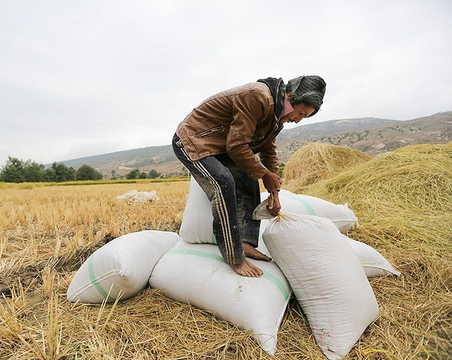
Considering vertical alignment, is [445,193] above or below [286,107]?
below

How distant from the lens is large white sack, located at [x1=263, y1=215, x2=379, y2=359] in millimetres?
1320

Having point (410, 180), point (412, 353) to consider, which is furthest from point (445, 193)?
point (412, 353)

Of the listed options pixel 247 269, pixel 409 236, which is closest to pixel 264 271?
pixel 247 269

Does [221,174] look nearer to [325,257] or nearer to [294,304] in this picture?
[325,257]

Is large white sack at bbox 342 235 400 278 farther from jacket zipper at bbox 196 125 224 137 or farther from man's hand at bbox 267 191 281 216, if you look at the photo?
jacket zipper at bbox 196 125 224 137

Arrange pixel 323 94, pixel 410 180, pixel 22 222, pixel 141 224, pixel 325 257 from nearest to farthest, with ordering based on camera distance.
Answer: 1. pixel 325 257
2. pixel 323 94
3. pixel 410 180
4. pixel 141 224
5. pixel 22 222

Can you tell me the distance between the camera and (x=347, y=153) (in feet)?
20.6

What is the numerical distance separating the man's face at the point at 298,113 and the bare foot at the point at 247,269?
0.93m

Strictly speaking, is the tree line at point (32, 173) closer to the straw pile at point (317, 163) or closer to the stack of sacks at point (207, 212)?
the straw pile at point (317, 163)

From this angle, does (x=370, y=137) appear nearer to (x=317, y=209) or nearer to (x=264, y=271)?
(x=317, y=209)

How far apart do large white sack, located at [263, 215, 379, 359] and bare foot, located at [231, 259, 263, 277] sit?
142 millimetres

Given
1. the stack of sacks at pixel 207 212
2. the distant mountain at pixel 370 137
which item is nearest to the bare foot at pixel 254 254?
the stack of sacks at pixel 207 212

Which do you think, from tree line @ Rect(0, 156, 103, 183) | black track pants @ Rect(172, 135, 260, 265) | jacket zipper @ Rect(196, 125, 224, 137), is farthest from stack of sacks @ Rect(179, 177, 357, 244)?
tree line @ Rect(0, 156, 103, 183)

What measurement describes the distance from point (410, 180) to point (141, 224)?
355 centimetres
